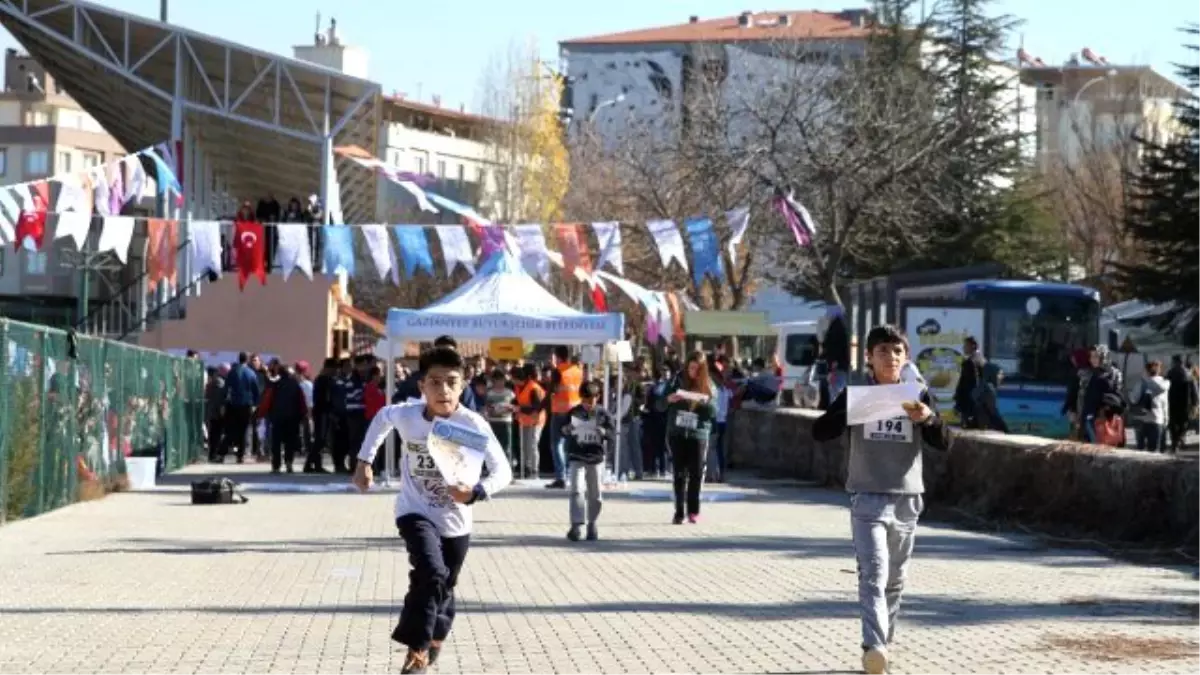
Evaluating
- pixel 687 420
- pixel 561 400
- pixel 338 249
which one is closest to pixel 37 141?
pixel 338 249

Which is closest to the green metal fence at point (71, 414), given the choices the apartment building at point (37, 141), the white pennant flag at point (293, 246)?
the white pennant flag at point (293, 246)

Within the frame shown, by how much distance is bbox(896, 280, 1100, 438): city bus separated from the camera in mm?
37125

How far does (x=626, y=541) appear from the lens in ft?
66.6

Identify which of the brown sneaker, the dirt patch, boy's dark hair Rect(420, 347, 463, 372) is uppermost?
boy's dark hair Rect(420, 347, 463, 372)

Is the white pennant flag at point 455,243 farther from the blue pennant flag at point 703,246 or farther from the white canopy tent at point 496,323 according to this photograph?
the white canopy tent at point 496,323

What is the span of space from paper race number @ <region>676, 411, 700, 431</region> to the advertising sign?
Result: 1427cm

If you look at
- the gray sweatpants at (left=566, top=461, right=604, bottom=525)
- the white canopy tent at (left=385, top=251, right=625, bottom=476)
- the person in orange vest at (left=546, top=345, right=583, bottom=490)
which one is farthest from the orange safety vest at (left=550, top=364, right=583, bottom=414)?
the gray sweatpants at (left=566, top=461, right=604, bottom=525)

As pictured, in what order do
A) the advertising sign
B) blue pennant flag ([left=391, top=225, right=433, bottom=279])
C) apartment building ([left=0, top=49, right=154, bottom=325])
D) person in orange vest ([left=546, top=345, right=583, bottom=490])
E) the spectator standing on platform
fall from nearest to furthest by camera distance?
person in orange vest ([left=546, top=345, right=583, bottom=490]) → blue pennant flag ([left=391, top=225, right=433, bottom=279]) → the advertising sign → the spectator standing on platform → apartment building ([left=0, top=49, right=154, bottom=325])

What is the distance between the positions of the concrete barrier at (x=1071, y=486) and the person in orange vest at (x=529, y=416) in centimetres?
725

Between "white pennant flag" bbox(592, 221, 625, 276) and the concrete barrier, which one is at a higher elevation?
"white pennant flag" bbox(592, 221, 625, 276)

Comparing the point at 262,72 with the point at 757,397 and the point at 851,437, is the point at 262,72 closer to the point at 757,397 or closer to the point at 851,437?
the point at 757,397

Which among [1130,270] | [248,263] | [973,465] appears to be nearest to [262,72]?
[248,263]

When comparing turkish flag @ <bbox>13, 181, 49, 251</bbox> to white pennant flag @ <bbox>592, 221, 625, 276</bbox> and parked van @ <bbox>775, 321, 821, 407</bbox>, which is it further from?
parked van @ <bbox>775, 321, 821, 407</bbox>

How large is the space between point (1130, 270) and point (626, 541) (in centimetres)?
3324
